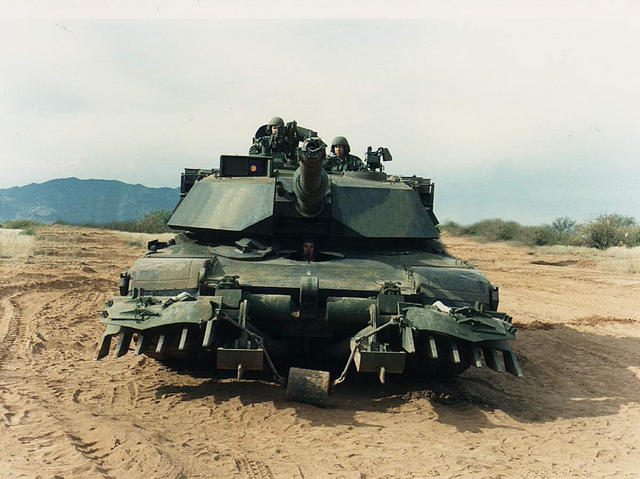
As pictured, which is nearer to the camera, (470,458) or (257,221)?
(470,458)

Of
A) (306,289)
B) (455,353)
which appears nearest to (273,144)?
(306,289)

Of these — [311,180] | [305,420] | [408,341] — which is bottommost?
[305,420]

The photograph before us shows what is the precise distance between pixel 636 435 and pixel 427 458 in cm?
227

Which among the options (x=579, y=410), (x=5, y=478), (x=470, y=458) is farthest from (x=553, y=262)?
(x=5, y=478)

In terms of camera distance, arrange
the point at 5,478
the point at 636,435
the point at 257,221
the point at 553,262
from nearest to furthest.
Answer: the point at 5,478 → the point at 636,435 → the point at 257,221 → the point at 553,262

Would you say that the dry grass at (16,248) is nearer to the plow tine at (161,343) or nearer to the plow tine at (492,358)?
the plow tine at (161,343)

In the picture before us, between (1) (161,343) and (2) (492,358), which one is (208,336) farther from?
(2) (492,358)

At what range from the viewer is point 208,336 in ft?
18.2

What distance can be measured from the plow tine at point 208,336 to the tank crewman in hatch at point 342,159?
4.79 m

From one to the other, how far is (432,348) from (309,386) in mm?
1260

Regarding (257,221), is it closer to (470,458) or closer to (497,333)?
(497,333)

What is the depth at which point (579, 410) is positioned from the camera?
20.9ft

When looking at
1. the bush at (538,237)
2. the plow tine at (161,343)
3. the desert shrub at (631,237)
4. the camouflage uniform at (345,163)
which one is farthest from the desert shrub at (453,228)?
the plow tine at (161,343)

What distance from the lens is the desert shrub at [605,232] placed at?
30797 mm
